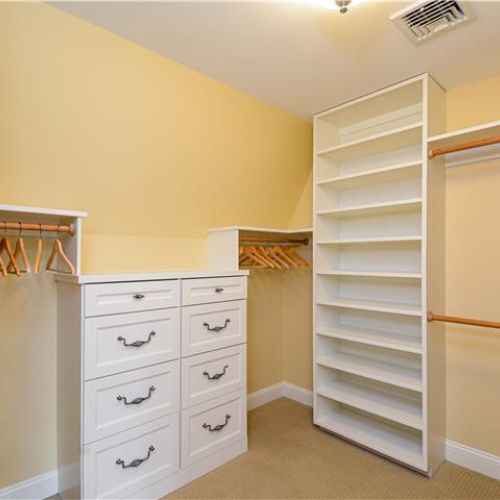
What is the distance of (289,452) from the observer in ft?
7.57

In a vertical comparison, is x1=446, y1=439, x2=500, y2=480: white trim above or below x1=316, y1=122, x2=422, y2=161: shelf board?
below

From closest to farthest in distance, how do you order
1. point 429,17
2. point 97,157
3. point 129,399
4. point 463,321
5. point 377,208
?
1. point 429,17
2. point 129,399
3. point 97,157
4. point 463,321
5. point 377,208

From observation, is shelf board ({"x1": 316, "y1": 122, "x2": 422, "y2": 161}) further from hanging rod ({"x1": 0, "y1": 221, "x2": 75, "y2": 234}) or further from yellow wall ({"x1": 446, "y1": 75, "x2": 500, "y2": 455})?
hanging rod ({"x1": 0, "y1": 221, "x2": 75, "y2": 234})

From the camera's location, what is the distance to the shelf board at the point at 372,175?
2.15 meters

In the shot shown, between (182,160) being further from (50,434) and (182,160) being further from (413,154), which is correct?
(50,434)

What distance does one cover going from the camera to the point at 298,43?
5.66 feet

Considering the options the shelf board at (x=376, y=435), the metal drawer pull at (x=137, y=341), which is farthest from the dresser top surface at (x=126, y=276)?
the shelf board at (x=376, y=435)

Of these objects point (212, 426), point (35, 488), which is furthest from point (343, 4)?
point (35, 488)

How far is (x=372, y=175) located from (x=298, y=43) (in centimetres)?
102

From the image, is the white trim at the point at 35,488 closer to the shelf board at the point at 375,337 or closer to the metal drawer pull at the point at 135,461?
the metal drawer pull at the point at 135,461

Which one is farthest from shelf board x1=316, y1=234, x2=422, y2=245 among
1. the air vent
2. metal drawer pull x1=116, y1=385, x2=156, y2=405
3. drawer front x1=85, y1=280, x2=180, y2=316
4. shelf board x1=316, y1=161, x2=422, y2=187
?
metal drawer pull x1=116, y1=385, x2=156, y2=405

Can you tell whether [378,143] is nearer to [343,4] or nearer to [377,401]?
[343,4]

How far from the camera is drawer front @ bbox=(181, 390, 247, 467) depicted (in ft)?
6.48

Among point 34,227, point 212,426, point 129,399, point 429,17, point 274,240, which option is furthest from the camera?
point 274,240
